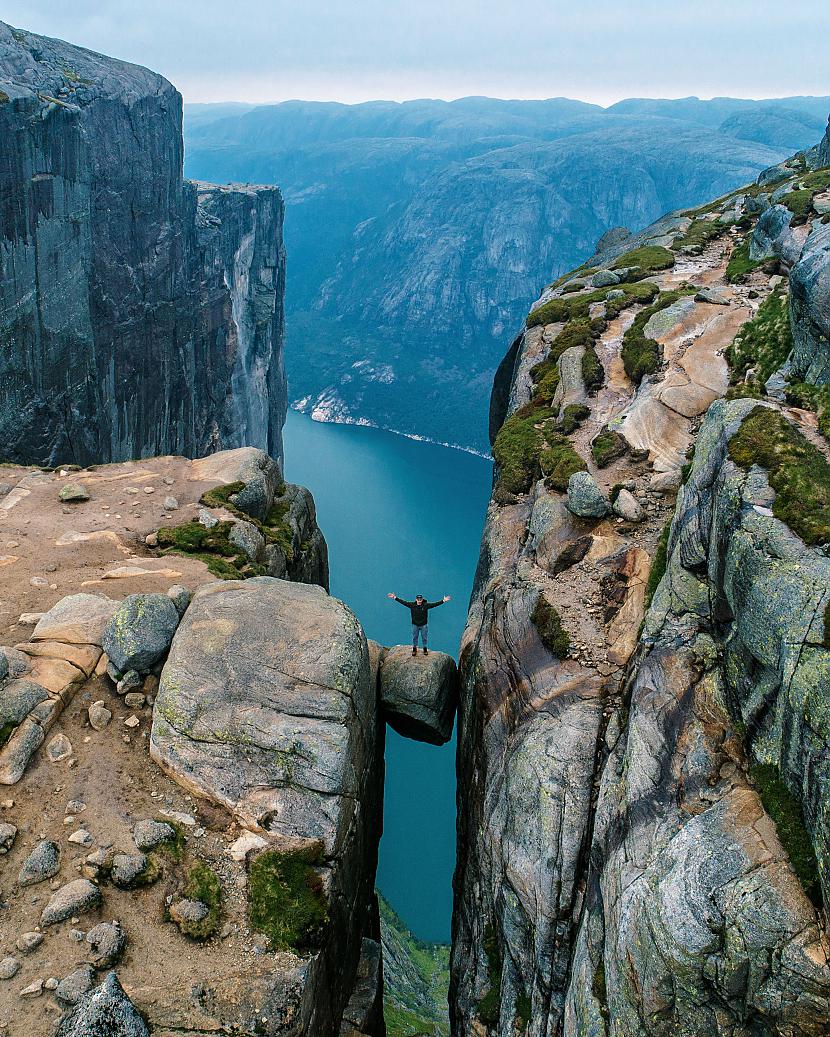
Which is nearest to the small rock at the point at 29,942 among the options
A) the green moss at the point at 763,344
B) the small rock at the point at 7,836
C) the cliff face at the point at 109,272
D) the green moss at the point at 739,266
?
the small rock at the point at 7,836

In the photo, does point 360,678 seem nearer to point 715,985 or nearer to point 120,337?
point 715,985

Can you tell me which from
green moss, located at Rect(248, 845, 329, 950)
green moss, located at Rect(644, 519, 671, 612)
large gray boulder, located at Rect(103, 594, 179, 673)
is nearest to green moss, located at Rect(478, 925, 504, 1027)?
green moss, located at Rect(248, 845, 329, 950)

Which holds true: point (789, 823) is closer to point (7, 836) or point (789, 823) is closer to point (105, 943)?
point (105, 943)

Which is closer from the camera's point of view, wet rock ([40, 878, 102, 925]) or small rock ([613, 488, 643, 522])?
wet rock ([40, 878, 102, 925])

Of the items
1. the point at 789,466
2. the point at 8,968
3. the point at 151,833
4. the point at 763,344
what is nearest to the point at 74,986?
the point at 8,968

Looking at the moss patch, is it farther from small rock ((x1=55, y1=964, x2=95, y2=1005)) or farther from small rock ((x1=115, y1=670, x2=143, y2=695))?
small rock ((x1=55, y1=964, x2=95, y2=1005))

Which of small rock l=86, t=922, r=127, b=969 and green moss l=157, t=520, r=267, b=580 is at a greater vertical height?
green moss l=157, t=520, r=267, b=580

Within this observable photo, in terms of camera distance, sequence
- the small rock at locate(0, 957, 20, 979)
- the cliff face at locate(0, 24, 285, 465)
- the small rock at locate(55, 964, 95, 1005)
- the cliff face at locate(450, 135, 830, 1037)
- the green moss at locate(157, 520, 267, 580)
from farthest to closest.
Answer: the cliff face at locate(0, 24, 285, 465) → the green moss at locate(157, 520, 267, 580) → the small rock at locate(0, 957, 20, 979) → the small rock at locate(55, 964, 95, 1005) → the cliff face at locate(450, 135, 830, 1037)
